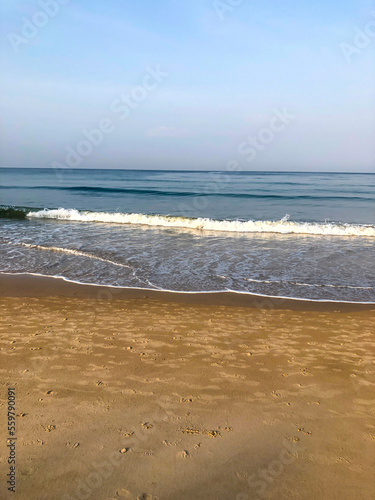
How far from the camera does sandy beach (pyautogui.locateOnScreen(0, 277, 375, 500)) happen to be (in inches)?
101

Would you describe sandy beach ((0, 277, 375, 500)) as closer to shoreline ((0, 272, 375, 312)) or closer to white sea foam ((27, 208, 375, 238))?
shoreline ((0, 272, 375, 312))

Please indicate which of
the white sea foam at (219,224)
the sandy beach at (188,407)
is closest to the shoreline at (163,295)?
the sandy beach at (188,407)

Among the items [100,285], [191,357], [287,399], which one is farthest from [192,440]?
[100,285]

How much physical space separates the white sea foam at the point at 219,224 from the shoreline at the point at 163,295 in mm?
9963

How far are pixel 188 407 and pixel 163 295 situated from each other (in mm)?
4083

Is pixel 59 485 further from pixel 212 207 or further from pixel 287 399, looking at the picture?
pixel 212 207

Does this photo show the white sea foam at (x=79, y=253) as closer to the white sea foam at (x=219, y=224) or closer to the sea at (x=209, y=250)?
the sea at (x=209, y=250)

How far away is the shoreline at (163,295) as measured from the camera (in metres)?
6.89

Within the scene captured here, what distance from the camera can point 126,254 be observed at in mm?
11094

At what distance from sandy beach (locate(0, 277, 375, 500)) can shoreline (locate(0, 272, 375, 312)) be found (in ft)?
3.21

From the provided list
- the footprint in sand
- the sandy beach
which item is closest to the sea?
the sandy beach

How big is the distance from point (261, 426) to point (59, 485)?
164 cm

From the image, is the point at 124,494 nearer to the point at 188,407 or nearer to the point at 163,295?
the point at 188,407

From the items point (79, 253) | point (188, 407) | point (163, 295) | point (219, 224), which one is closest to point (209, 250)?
point (79, 253)
